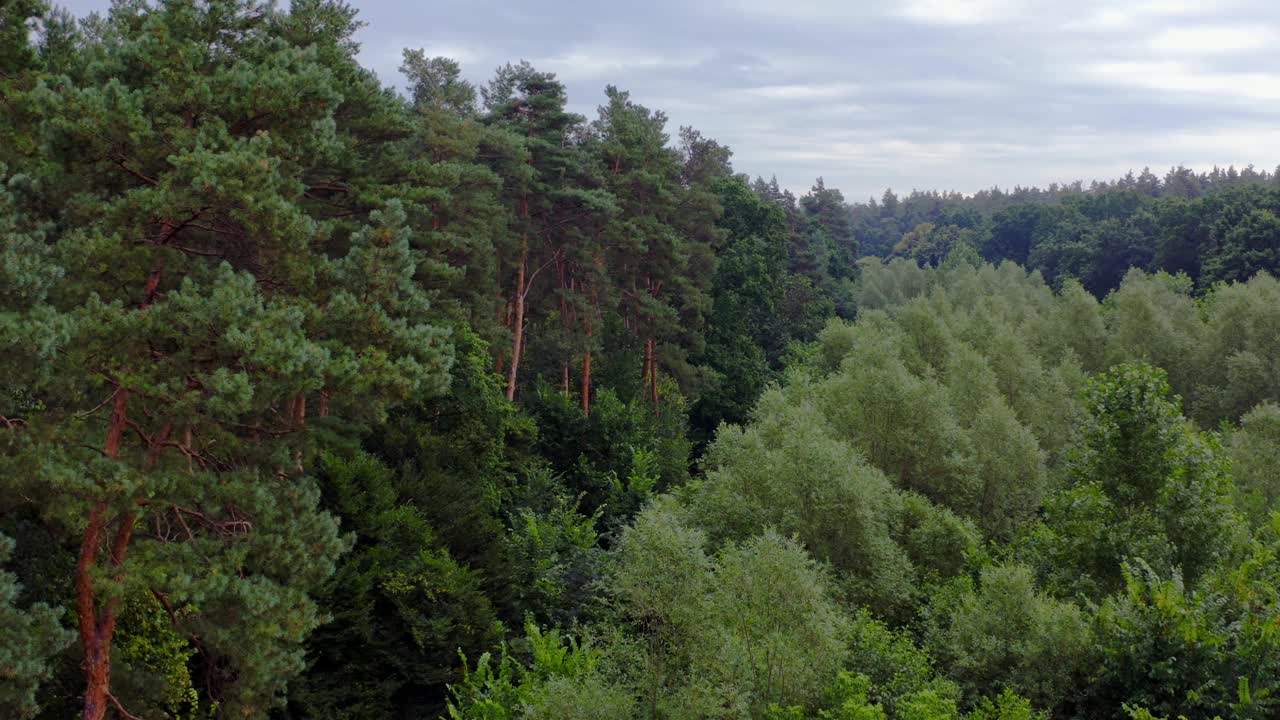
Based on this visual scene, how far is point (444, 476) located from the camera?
98.0 ft

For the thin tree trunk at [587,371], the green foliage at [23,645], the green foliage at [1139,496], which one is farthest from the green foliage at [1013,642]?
the thin tree trunk at [587,371]

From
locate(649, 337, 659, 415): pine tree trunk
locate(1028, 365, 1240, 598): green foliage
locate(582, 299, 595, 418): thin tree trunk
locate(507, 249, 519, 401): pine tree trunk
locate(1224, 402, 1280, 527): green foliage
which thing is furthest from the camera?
locate(649, 337, 659, 415): pine tree trunk

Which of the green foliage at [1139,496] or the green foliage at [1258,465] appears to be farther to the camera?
the green foliage at [1258,465]

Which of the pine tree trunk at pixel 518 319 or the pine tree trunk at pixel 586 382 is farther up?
the pine tree trunk at pixel 518 319

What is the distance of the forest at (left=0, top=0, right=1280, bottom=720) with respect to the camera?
1527 cm

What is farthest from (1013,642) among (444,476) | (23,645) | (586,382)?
(586,382)

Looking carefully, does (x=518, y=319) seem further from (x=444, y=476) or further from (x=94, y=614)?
(x=94, y=614)

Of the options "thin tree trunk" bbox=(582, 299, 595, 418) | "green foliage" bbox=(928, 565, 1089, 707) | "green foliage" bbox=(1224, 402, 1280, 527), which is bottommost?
"green foliage" bbox=(928, 565, 1089, 707)

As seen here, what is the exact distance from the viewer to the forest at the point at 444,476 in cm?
1527

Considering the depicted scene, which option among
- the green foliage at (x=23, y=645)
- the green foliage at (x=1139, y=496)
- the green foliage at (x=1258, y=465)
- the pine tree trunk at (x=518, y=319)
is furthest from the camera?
the pine tree trunk at (x=518, y=319)

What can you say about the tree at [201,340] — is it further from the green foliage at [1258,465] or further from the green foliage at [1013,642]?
the green foliage at [1258,465]

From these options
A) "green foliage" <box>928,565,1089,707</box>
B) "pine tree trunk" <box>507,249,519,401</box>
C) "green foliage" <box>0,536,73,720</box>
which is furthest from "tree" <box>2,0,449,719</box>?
"pine tree trunk" <box>507,249,519,401</box>

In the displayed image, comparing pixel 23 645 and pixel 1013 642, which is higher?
pixel 23 645

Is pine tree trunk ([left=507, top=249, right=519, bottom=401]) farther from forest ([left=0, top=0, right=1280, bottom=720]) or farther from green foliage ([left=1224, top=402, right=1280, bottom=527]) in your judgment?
green foliage ([left=1224, top=402, right=1280, bottom=527])
